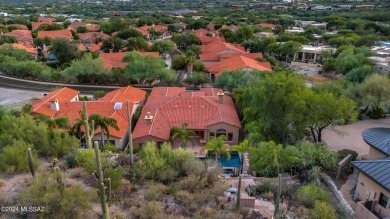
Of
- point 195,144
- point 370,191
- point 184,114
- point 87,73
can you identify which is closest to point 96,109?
point 184,114

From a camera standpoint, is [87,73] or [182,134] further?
[87,73]

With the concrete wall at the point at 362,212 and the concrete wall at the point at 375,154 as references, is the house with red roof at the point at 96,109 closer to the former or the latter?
the concrete wall at the point at 362,212

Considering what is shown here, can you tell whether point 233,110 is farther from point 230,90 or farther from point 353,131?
point 353,131

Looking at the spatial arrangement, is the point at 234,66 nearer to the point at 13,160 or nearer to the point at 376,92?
the point at 376,92

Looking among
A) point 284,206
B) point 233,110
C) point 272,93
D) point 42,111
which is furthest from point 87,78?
point 284,206

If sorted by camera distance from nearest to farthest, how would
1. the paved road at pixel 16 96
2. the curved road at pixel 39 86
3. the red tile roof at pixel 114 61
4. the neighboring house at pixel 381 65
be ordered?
the paved road at pixel 16 96 → the curved road at pixel 39 86 → the neighboring house at pixel 381 65 → the red tile roof at pixel 114 61

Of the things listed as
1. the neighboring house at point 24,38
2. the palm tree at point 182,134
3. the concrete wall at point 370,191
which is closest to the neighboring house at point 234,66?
the palm tree at point 182,134

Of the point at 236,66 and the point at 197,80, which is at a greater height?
the point at 236,66

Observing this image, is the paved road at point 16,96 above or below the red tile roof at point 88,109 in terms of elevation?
below

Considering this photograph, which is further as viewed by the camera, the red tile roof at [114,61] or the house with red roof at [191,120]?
the red tile roof at [114,61]
